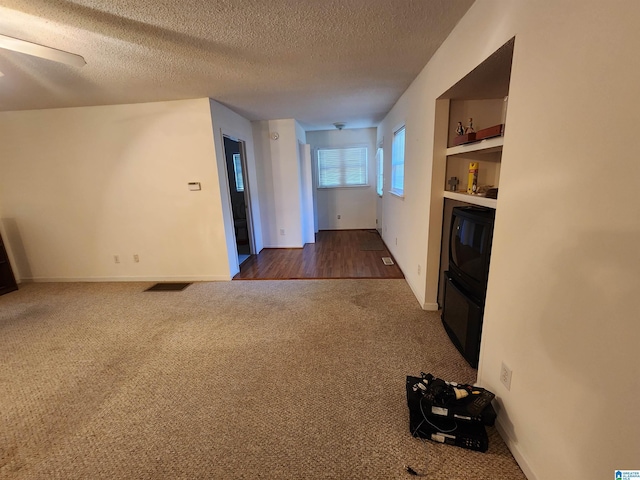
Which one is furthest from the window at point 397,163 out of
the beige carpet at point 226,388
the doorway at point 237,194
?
the doorway at point 237,194

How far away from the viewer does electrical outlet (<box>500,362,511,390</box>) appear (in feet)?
4.45

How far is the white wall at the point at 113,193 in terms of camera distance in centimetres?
338

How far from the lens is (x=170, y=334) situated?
97.2 inches

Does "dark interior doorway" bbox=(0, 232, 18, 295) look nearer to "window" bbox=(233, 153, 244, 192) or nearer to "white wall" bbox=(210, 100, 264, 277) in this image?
"white wall" bbox=(210, 100, 264, 277)

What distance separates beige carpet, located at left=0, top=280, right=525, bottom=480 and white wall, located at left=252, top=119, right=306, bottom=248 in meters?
2.25


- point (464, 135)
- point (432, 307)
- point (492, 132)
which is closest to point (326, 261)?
point (432, 307)

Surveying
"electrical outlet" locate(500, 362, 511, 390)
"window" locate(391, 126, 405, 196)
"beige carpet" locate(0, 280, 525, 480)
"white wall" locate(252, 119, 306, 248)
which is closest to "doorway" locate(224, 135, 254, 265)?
"white wall" locate(252, 119, 306, 248)

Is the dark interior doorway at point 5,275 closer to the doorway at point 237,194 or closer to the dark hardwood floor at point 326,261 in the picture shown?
the dark hardwood floor at point 326,261

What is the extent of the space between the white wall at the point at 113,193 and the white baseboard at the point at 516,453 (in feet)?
10.8

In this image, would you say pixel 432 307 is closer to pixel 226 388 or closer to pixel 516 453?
pixel 516 453

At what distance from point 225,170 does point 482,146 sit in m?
3.03

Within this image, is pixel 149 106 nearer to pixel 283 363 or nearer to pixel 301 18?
pixel 301 18

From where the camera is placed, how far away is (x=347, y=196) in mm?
6547

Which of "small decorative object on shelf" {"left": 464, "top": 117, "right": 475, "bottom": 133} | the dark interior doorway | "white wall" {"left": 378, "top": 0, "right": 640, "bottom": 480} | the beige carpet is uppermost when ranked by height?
"small decorative object on shelf" {"left": 464, "top": 117, "right": 475, "bottom": 133}
